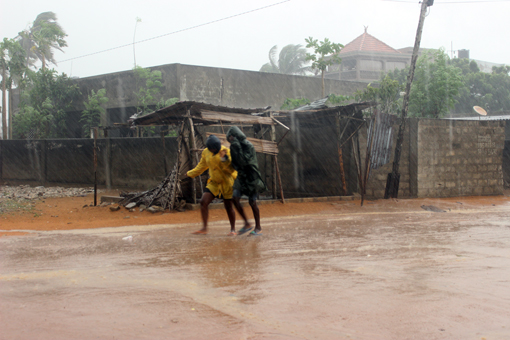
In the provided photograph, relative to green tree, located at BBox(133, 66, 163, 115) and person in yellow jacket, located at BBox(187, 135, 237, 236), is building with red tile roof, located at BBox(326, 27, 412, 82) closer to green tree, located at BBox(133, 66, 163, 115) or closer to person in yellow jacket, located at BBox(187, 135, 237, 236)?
green tree, located at BBox(133, 66, 163, 115)

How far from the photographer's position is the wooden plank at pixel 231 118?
987 cm

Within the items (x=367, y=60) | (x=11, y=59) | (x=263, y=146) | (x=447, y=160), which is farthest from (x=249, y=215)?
(x=367, y=60)

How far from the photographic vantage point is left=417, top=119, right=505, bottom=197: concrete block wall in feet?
44.2

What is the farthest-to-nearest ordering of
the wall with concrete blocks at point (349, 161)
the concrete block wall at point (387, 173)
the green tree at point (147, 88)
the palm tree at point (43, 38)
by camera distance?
the palm tree at point (43, 38) → the green tree at point (147, 88) → the wall with concrete blocks at point (349, 161) → the concrete block wall at point (387, 173)

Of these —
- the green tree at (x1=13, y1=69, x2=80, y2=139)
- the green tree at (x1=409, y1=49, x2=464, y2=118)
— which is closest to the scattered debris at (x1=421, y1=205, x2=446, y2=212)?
the green tree at (x1=409, y1=49, x2=464, y2=118)

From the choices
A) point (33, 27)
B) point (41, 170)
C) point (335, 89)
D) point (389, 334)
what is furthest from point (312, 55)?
point (33, 27)

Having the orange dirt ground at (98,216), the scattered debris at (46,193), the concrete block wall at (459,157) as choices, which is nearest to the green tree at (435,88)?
the concrete block wall at (459,157)

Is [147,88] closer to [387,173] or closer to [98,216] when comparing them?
[98,216]

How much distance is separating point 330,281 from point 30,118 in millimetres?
20775

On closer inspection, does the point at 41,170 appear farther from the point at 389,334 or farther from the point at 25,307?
the point at 389,334

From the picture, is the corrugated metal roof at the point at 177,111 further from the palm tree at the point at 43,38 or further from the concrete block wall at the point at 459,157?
the palm tree at the point at 43,38

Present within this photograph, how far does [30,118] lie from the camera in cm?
2106

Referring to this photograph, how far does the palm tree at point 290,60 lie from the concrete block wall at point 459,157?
22001 millimetres

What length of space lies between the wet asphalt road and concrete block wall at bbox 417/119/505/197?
7401 mm
